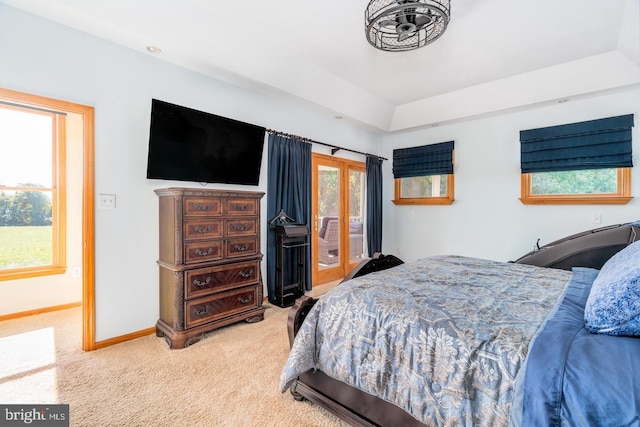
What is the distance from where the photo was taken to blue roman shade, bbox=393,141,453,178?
16.1 ft

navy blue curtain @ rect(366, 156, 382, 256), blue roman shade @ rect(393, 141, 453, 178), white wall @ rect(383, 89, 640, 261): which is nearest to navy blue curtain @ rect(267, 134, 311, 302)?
navy blue curtain @ rect(366, 156, 382, 256)

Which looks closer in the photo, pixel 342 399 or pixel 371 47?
pixel 342 399

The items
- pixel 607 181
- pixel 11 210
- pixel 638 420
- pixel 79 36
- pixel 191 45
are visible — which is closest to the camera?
pixel 638 420

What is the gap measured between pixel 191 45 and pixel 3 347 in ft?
10.3

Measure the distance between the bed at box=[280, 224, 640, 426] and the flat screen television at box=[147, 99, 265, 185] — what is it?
6.28 ft

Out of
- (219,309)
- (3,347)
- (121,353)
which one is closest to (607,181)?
(219,309)

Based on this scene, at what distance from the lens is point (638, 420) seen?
852mm

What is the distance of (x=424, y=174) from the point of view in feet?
17.0

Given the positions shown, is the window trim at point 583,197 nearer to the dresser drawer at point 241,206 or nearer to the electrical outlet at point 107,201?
the dresser drawer at point 241,206

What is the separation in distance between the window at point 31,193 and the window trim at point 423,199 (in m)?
5.04

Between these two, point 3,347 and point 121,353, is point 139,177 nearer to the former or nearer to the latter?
point 121,353

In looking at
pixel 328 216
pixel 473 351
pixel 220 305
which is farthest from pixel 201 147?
pixel 473 351

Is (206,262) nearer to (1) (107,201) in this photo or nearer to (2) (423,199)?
(1) (107,201)

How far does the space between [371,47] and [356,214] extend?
2773mm
